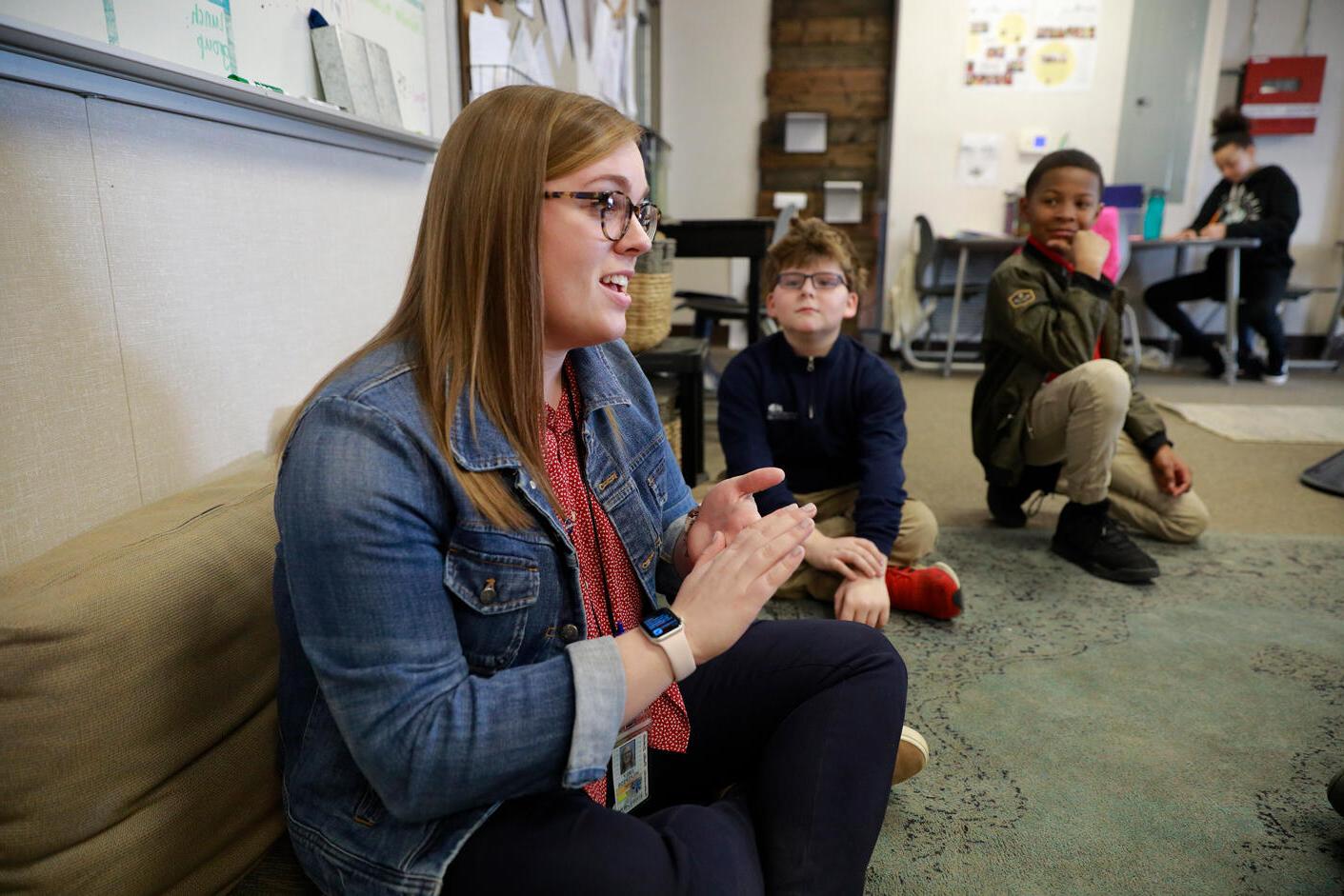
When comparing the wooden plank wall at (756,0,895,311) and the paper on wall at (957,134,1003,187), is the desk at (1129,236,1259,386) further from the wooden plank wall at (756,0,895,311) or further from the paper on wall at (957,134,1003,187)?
the wooden plank wall at (756,0,895,311)

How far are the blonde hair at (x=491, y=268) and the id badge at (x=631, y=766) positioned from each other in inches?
10.0

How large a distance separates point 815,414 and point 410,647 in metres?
1.32

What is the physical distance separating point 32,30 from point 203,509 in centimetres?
47

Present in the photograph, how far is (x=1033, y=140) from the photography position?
5.20 metres

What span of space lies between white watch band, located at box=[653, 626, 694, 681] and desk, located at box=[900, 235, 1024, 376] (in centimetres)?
441

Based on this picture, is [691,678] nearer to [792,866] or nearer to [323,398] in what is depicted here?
[792,866]

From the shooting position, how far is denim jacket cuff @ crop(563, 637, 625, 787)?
65cm

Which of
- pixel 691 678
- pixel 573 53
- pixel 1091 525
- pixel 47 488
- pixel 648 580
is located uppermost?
pixel 573 53

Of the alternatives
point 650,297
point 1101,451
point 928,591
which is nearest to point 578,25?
point 650,297

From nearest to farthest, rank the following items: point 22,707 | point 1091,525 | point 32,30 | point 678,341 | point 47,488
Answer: point 22,707 → point 32,30 → point 47,488 → point 1091,525 → point 678,341

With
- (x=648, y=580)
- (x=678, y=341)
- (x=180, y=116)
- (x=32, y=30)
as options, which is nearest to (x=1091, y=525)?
(x=678, y=341)

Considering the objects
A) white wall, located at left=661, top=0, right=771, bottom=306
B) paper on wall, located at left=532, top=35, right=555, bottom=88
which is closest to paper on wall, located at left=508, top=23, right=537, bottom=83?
paper on wall, located at left=532, top=35, right=555, bottom=88

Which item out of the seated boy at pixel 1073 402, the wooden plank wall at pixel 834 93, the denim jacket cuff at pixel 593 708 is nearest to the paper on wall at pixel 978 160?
the wooden plank wall at pixel 834 93

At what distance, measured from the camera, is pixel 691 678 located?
968mm
